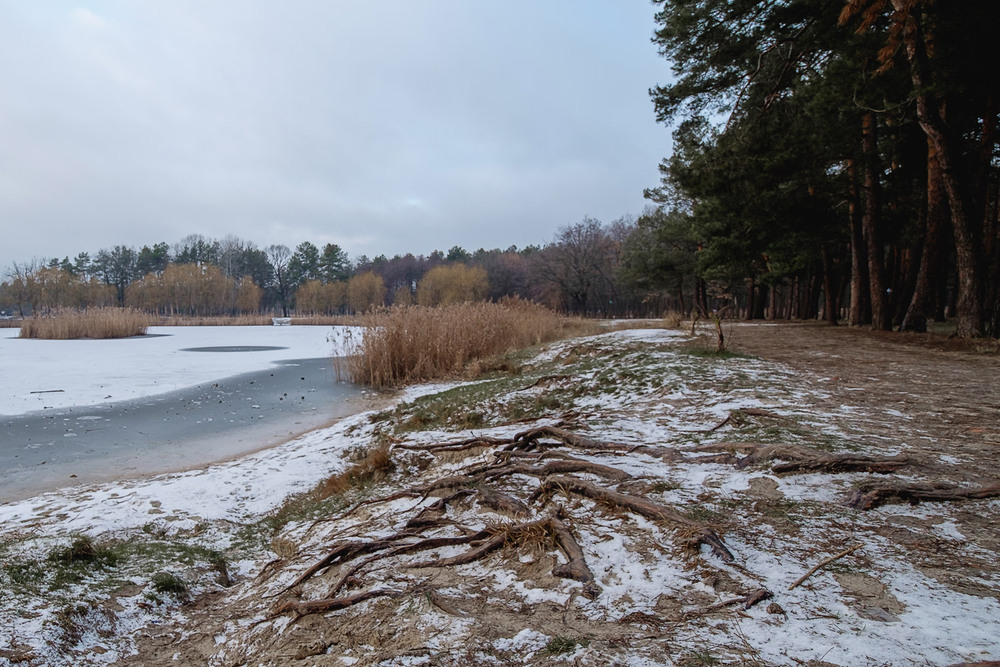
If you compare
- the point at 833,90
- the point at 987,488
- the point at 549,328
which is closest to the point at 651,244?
the point at 549,328

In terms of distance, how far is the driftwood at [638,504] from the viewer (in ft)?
7.36

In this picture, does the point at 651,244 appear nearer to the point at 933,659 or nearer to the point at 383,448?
the point at 383,448

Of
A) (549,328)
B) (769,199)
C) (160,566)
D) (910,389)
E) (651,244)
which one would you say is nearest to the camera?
(160,566)

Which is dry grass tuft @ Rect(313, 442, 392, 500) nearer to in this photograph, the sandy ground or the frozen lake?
the sandy ground

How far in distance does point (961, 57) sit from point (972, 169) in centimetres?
401

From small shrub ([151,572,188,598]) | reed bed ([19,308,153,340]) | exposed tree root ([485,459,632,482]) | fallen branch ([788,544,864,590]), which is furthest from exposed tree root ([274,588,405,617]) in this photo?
reed bed ([19,308,153,340])

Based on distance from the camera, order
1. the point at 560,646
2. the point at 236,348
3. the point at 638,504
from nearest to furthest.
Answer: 1. the point at 560,646
2. the point at 638,504
3. the point at 236,348

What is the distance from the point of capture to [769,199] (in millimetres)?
11992

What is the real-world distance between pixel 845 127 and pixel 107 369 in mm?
18158

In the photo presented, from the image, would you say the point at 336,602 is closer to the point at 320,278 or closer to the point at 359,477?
the point at 359,477

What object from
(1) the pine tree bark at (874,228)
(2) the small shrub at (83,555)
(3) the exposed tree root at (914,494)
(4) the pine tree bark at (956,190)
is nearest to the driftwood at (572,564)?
(3) the exposed tree root at (914,494)

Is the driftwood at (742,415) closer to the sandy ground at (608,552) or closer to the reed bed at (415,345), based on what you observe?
the sandy ground at (608,552)

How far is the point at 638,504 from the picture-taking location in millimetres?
2693

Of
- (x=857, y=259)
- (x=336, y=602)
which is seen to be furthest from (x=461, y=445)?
(x=857, y=259)
